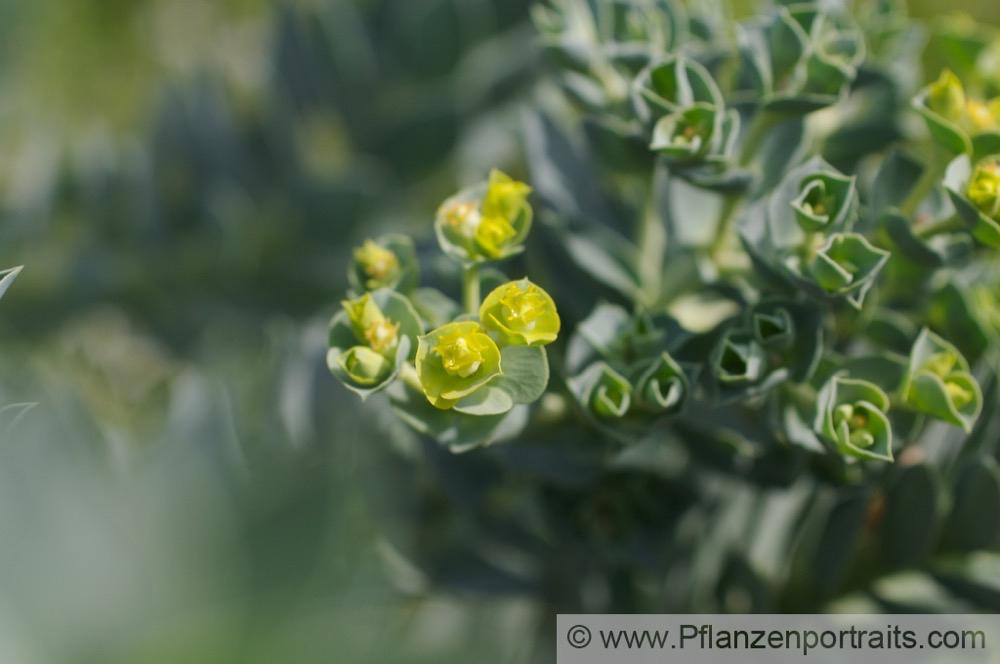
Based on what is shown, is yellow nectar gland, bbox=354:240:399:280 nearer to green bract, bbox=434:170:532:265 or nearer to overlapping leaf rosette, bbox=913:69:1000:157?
green bract, bbox=434:170:532:265

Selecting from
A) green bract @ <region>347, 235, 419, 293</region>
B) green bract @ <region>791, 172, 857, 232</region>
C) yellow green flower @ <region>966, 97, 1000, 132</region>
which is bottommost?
yellow green flower @ <region>966, 97, 1000, 132</region>

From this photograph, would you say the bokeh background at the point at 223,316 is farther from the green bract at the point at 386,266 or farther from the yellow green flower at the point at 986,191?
the yellow green flower at the point at 986,191

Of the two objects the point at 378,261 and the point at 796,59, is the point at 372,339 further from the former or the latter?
the point at 796,59

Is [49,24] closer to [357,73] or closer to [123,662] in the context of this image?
[357,73]

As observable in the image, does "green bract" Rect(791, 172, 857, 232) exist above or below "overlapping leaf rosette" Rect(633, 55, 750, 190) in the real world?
below

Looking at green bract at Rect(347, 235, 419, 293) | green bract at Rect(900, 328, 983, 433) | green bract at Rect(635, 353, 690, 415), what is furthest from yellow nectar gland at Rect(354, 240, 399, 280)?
green bract at Rect(900, 328, 983, 433)

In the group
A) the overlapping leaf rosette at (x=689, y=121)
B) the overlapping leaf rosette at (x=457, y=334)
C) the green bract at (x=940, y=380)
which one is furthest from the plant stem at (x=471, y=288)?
the green bract at (x=940, y=380)

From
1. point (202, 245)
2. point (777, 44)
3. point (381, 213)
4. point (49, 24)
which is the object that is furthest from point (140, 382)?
point (777, 44)

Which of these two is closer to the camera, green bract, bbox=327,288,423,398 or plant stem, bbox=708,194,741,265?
green bract, bbox=327,288,423,398
